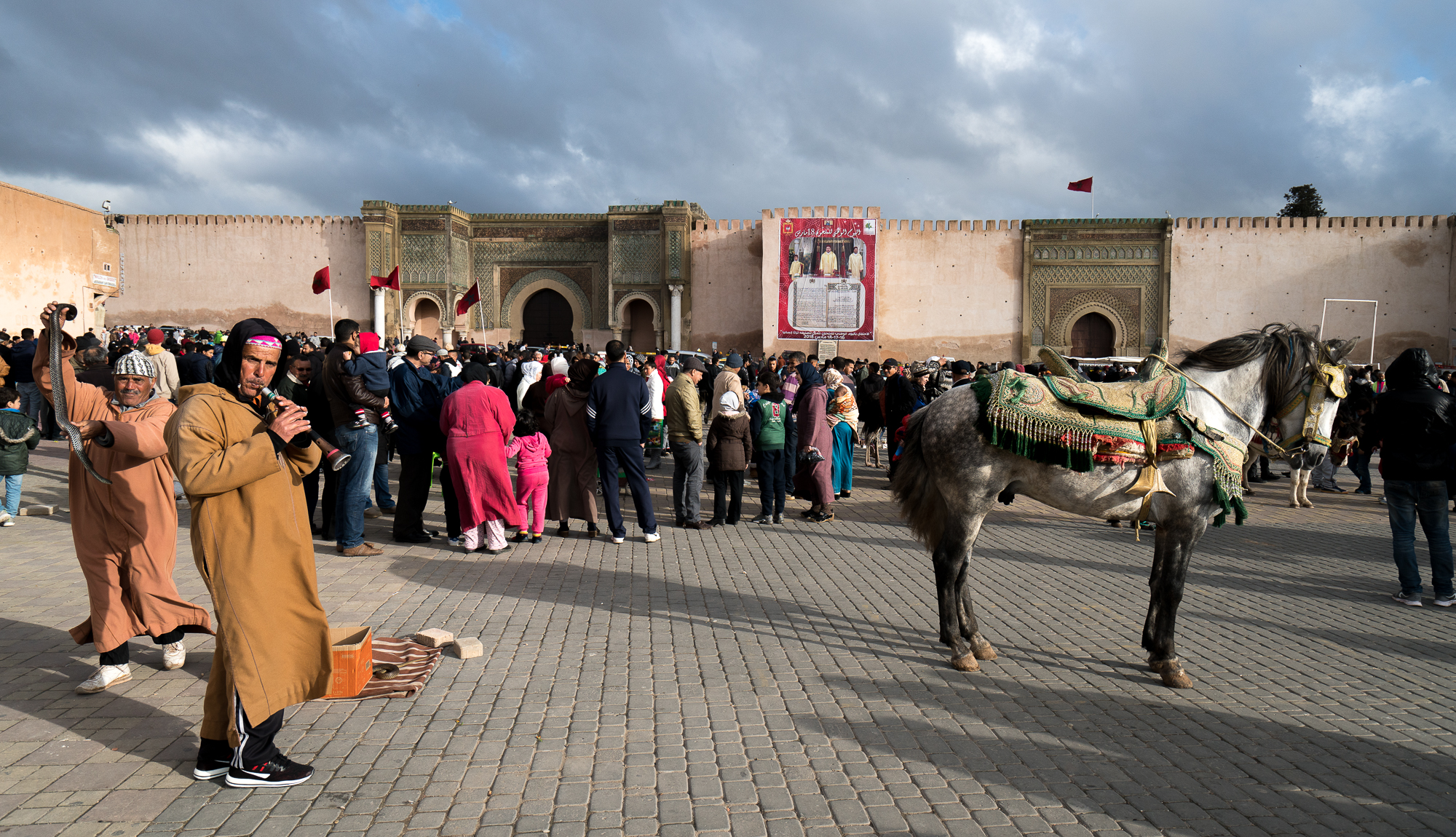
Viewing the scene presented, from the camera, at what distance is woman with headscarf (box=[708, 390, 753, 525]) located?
7.80 m

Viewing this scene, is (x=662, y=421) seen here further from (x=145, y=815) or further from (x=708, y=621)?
(x=145, y=815)

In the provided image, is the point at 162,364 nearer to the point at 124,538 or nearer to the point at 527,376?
the point at 527,376

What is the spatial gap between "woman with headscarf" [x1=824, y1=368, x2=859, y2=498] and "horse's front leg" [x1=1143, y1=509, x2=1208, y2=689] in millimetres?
4418

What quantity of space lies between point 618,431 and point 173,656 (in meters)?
3.68

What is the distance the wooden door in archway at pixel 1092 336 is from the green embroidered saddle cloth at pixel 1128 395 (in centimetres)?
2790

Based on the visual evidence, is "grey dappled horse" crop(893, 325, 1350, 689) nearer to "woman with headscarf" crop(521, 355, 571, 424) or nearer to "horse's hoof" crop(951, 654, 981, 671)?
"horse's hoof" crop(951, 654, 981, 671)

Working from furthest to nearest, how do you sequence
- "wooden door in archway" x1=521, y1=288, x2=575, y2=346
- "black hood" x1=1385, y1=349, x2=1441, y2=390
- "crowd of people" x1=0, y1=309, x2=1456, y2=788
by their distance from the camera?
"wooden door in archway" x1=521, y1=288, x2=575, y2=346
"black hood" x1=1385, y1=349, x2=1441, y2=390
"crowd of people" x1=0, y1=309, x2=1456, y2=788

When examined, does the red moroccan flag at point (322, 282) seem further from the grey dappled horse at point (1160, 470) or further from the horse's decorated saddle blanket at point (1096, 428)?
the horse's decorated saddle blanket at point (1096, 428)

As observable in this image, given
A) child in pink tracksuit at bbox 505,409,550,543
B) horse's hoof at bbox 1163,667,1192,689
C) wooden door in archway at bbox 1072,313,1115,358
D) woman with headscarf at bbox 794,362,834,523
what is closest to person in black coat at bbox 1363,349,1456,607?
horse's hoof at bbox 1163,667,1192,689

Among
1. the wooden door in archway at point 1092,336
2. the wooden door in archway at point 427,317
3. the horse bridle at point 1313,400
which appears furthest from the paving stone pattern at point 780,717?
the wooden door in archway at point 427,317

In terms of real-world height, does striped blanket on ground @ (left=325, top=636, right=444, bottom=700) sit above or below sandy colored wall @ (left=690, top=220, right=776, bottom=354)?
below

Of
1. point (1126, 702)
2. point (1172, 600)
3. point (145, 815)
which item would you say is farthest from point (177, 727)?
point (1172, 600)

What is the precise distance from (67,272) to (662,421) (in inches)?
748

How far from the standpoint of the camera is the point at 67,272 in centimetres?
2148
